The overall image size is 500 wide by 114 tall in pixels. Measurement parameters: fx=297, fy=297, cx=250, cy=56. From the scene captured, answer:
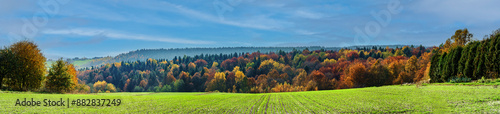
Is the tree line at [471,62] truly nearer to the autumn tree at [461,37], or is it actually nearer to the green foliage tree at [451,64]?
the green foliage tree at [451,64]

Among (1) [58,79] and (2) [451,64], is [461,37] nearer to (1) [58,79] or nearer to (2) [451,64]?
(2) [451,64]

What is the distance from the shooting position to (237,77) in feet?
530

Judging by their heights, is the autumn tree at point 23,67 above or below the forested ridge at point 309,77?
above

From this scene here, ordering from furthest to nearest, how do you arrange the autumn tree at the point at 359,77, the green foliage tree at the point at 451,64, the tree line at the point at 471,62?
the autumn tree at the point at 359,77, the green foliage tree at the point at 451,64, the tree line at the point at 471,62

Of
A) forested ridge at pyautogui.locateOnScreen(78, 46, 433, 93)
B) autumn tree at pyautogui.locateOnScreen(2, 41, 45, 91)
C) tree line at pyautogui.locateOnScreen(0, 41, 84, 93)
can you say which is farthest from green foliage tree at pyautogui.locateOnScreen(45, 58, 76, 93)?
forested ridge at pyautogui.locateOnScreen(78, 46, 433, 93)

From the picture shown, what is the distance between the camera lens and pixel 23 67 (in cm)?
5219

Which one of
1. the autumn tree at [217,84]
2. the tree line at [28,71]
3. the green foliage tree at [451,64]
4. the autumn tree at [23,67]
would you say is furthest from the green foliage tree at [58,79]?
the autumn tree at [217,84]

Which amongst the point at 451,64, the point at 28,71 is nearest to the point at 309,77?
the point at 451,64

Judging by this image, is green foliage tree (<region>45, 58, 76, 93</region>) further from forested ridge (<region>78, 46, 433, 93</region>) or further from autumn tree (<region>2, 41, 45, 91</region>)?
forested ridge (<region>78, 46, 433, 93</region>)

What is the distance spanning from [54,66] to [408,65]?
366 ft

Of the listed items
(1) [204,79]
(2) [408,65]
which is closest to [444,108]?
(2) [408,65]

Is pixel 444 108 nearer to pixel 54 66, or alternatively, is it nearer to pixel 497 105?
pixel 497 105

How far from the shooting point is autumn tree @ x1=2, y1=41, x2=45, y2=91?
50.9 meters

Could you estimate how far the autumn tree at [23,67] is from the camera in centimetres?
5091
